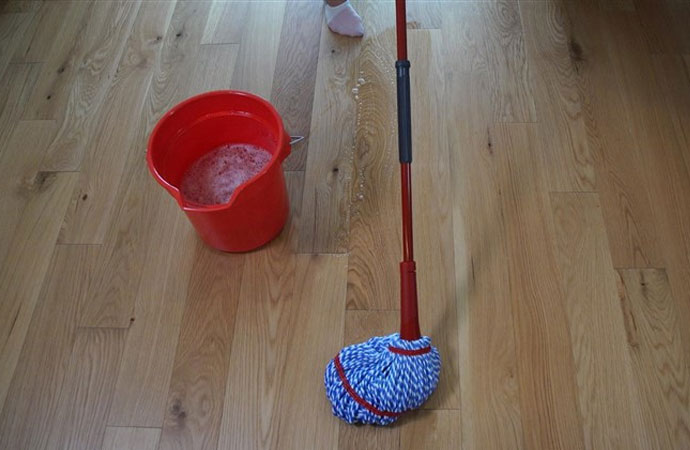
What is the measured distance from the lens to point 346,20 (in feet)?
5.10

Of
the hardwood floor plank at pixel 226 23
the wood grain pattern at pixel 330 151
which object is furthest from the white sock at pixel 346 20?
the hardwood floor plank at pixel 226 23

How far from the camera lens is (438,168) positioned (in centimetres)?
133

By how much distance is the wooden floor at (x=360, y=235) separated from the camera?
1.07 metres

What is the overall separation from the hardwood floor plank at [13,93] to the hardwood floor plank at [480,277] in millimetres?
1042

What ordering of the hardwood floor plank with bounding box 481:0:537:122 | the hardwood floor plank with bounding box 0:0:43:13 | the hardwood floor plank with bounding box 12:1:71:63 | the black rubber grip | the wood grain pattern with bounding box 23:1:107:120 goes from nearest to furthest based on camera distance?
1. the black rubber grip
2. the hardwood floor plank with bounding box 481:0:537:122
3. the wood grain pattern with bounding box 23:1:107:120
4. the hardwood floor plank with bounding box 12:1:71:63
5. the hardwood floor plank with bounding box 0:0:43:13

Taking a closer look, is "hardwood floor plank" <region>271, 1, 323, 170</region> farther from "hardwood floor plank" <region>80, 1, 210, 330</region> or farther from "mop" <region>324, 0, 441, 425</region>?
"mop" <region>324, 0, 441, 425</region>

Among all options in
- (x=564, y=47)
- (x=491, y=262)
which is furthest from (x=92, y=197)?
(x=564, y=47)

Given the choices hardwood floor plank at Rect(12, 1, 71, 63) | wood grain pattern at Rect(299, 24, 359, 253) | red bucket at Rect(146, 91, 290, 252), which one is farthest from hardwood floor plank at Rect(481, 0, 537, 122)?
hardwood floor plank at Rect(12, 1, 71, 63)

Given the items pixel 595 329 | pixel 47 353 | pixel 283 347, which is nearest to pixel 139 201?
pixel 47 353

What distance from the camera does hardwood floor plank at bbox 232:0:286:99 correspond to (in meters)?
1.52

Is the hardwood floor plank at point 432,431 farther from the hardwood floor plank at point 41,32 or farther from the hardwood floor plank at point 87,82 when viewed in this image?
the hardwood floor plank at point 41,32

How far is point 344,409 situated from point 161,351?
1.22 feet

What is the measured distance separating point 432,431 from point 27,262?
2.89 ft

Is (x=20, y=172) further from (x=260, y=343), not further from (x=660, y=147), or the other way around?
(x=660, y=147)
